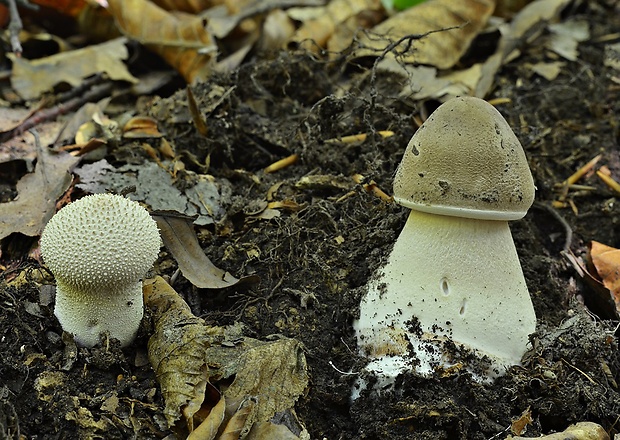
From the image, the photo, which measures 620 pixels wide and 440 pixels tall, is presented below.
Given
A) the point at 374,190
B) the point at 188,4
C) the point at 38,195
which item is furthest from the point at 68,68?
the point at 374,190

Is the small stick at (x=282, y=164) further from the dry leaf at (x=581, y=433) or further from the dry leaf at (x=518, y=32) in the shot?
the dry leaf at (x=581, y=433)

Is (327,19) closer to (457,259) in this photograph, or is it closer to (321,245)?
(321,245)

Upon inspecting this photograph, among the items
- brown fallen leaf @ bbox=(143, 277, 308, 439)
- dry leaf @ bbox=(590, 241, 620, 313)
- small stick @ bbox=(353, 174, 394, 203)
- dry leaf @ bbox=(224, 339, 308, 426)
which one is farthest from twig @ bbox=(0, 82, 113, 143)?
dry leaf @ bbox=(590, 241, 620, 313)

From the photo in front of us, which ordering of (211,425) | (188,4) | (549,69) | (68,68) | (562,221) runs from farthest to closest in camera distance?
(188,4)
(549,69)
(68,68)
(562,221)
(211,425)

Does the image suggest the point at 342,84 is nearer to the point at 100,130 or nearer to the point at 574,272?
the point at 100,130

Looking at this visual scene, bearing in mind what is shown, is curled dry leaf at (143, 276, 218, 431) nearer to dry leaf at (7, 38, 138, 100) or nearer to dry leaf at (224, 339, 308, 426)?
dry leaf at (224, 339, 308, 426)

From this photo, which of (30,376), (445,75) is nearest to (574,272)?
(445,75)

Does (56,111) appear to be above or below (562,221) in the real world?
above

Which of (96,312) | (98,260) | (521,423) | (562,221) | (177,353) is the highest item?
(98,260)
